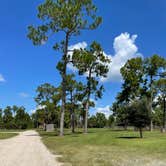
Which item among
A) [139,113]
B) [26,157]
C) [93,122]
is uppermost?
[93,122]

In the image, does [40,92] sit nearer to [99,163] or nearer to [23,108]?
[23,108]

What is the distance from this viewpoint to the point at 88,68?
44500mm

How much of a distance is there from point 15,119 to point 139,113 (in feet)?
272

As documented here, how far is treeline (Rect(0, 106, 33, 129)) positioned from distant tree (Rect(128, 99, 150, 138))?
80.7 m

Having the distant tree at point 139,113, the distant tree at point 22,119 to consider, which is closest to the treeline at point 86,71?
the distant tree at point 139,113

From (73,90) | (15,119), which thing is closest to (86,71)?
(73,90)

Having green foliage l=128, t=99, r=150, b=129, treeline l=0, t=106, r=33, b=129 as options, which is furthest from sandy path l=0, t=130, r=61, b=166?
treeline l=0, t=106, r=33, b=129

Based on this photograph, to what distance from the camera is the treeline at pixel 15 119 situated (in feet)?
343

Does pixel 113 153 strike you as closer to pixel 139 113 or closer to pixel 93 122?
pixel 139 113

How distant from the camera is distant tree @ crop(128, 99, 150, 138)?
28.8 meters

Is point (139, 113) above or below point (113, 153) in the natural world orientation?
above

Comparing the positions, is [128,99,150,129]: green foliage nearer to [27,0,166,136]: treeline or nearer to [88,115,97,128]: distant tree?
[27,0,166,136]: treeline

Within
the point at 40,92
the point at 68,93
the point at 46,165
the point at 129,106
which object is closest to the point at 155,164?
the point at 46,165

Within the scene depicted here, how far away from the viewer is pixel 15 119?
105812mm
